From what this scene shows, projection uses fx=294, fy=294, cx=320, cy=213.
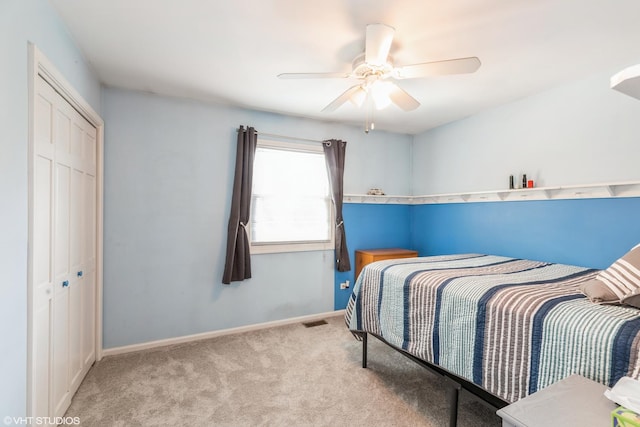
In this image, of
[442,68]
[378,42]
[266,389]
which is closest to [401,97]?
[442,68]

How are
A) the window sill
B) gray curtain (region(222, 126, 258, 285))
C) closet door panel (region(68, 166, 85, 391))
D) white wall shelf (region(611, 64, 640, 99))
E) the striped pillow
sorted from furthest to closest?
the window sill < gray curtain (region(222, 126, 258, 285)) < closet door panel (region(68, 166, 85, 391)) < the striped pillow < white wall shelf (region(611, 64, 640, 99))

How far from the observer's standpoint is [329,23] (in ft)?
5.97

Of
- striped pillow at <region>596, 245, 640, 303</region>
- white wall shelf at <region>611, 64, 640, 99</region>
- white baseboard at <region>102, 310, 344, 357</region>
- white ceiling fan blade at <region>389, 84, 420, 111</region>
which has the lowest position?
white baseboard at <region>102, 310, 344, 357</region>

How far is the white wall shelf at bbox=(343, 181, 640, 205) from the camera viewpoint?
230 centimetres

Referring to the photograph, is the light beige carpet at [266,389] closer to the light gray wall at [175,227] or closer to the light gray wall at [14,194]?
the light gray wall at [175,227]

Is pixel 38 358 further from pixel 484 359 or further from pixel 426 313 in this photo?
pixel 484 359

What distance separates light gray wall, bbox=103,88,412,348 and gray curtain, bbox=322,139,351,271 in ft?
1.51

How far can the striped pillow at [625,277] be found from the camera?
1.36m

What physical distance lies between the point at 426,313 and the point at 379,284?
19.6 inches

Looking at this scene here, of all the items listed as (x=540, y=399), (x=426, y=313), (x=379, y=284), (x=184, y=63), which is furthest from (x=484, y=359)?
(x=184, y=63)

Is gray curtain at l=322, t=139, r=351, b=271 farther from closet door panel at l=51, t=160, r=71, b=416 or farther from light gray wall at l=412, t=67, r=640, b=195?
closet door panel at l=51, t=160, r=71, b=416

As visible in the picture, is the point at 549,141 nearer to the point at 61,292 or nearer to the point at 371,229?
the point at 371,229

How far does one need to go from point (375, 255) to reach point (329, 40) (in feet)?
7.97

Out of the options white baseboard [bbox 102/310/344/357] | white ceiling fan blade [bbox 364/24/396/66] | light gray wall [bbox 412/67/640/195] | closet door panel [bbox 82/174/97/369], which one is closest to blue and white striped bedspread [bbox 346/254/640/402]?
light gray wall [bbox 412/67/640/195]
